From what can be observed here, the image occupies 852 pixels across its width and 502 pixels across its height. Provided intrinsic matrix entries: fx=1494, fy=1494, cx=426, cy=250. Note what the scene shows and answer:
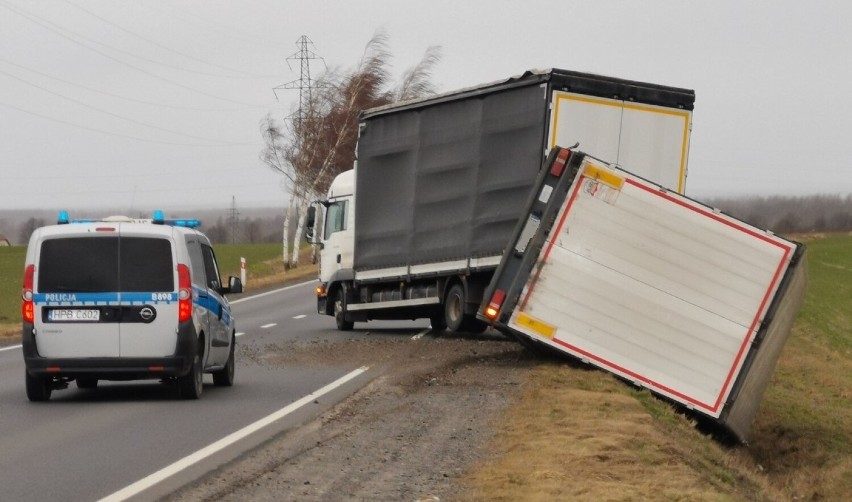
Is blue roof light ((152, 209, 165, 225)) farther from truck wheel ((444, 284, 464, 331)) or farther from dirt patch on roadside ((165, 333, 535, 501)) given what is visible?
truck wheel ((444, 284, 464, 331))

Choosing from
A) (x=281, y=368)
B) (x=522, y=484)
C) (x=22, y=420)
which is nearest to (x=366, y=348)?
(x=281, y=368)

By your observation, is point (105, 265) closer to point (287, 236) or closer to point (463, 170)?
point (463, 170)

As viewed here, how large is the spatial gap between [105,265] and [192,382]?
4.84 ft

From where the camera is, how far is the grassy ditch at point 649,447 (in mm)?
9430

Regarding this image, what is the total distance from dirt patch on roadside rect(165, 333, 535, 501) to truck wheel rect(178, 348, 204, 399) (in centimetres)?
161

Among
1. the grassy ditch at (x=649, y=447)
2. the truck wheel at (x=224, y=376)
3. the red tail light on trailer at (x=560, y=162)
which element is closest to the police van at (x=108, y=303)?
the truck wheel at (x=224, y=376)

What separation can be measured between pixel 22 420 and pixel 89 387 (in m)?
3.77

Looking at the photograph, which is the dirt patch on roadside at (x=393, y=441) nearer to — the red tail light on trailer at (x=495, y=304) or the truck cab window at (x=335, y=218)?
the red tail light on trailer at (x=495, y=304)

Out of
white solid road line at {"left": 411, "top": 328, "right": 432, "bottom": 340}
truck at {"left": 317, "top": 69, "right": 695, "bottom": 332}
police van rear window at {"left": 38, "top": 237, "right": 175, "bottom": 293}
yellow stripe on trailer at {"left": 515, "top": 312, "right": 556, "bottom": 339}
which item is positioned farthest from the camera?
white solid road line at {"left": 411, "top": 328, "right": 432, "bottom": 340}

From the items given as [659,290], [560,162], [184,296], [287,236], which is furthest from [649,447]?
[287,236]

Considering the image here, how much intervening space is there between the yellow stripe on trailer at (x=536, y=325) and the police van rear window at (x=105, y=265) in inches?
159

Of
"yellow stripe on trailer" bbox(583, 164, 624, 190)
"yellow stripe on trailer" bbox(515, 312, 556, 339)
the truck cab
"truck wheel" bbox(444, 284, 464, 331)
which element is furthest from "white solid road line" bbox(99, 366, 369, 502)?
the truck cab

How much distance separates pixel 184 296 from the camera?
15.0m

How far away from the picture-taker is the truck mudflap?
15.9 m
